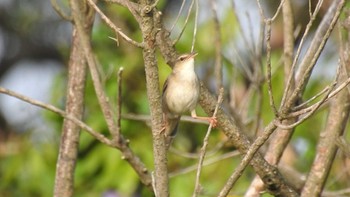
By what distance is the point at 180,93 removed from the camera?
14.1 ft

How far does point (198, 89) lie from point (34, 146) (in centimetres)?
296

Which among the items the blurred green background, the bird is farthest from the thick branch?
the blurred green background

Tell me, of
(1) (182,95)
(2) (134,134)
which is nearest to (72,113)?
(1) (182,95)

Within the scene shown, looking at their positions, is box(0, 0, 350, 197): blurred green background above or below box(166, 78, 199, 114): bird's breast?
above

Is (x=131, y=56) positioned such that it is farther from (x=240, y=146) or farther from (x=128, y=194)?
(x=240, y=146)

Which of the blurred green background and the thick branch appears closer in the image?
the thick branch

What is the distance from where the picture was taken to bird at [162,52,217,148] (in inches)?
162

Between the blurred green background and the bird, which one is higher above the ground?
the blurred green background

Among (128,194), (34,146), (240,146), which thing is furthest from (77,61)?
(34,146)

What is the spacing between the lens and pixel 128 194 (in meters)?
6.01

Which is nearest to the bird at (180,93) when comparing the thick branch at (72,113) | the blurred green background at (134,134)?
the thick branch at (72,113)

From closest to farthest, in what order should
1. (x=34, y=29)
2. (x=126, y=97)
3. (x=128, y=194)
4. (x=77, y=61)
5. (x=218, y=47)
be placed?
(x=77, y=61) → (x=218, y=47) → (x=128, y=194) → (x=126, y=97) → (x=34, y=29)

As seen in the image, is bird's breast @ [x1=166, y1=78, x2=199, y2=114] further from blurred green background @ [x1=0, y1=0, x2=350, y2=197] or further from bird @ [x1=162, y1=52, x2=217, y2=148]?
blurred green background @ [x1=0, y1=0, x2=350, y2=197]

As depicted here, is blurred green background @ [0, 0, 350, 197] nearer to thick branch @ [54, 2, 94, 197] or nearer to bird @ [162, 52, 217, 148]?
bird @ [162, 52, 217, 148]
